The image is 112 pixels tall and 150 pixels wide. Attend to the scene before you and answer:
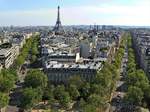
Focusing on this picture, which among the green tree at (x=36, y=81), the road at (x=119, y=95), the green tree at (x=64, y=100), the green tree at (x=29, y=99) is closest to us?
the green tree at (x=29, y=99)

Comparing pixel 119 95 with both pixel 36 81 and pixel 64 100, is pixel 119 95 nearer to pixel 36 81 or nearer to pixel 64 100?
pixel 64 100

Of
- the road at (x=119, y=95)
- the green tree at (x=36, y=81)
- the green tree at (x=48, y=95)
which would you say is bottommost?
the road at (x=119, y=95)

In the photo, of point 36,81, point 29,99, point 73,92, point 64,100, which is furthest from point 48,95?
point 36,81

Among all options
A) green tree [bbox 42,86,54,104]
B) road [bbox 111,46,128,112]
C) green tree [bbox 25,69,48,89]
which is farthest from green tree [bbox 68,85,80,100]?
green tree [bbox 25,69,48,89]

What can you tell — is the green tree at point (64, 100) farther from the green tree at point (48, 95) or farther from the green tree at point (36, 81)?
the green tree at point (36, 81)

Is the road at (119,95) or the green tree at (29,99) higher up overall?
the green tree at (29,99)

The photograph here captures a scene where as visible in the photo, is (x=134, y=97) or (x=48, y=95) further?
(x=48, y=95)

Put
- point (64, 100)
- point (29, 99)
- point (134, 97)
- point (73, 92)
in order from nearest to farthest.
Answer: point (29, 99) < point (64, 100) < point (134, 97) < point (73, 92)

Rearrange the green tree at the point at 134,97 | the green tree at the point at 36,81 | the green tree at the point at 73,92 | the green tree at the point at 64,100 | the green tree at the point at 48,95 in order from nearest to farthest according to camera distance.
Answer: the green tree at the point at 64,100
the green tree at the point at 134,97
the green tree at the point at 48,95
the green tree at the point at 73,92
the green tree at the point at 36,81

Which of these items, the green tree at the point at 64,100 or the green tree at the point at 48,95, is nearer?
the green tree at the point at 64,100

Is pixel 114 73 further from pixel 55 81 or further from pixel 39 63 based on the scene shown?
pixel 39 63

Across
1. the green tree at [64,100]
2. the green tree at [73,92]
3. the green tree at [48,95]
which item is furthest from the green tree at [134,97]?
the green tree at [48,95]

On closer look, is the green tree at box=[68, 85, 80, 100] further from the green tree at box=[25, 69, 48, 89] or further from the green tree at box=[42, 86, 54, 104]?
the green tree at box=[25, 69, 48, 89]
